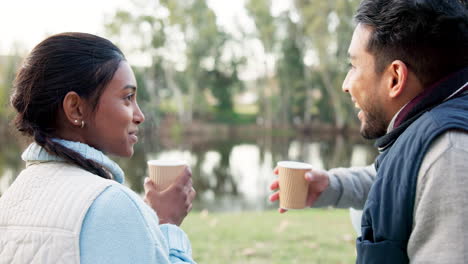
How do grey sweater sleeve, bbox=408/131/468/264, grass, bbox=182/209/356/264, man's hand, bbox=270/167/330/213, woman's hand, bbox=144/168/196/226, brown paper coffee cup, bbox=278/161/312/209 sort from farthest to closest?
1. grass, bbox=182/209/356/264
2. man's hand, bbox=270/167/330/213
3. brown paper coffee cup, bbox=278/161/312/209
4. woman's hand, bbox=144/168/196/226
5. grey sweater sleeve, bbox=408/131/468/264

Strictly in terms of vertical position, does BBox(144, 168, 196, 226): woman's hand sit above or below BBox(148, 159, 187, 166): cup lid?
below

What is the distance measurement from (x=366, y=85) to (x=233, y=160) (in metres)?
15.3

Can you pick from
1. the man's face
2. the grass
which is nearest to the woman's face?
the man's face

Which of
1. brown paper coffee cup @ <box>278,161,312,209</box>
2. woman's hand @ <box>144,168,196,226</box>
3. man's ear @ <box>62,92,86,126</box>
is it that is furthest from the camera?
brown paper coffee cup @ <box>278,161,312,209</box>

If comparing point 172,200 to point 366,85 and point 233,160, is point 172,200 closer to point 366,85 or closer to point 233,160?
point 366,85

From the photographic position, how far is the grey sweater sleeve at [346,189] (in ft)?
8.03

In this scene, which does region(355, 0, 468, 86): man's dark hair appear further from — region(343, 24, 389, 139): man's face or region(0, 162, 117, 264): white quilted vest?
region(0, 162, 117, 264): white quilted vest

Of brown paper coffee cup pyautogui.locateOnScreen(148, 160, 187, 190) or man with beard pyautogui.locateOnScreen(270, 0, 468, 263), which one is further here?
brown paper coffee cup pyautogui.locateOnScreen(148, 160, 187, 190)

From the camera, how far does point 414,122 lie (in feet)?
4.26

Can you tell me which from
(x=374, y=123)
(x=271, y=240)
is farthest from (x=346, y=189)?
(x=271, y=240)

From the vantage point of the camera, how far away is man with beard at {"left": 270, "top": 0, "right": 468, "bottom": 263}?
1115mm

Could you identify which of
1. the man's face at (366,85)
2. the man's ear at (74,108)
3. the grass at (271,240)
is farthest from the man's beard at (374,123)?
the grass at (271,240)

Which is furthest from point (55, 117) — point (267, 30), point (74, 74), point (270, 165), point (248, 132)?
point (248, 132)

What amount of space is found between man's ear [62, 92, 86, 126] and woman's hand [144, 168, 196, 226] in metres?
0.52
